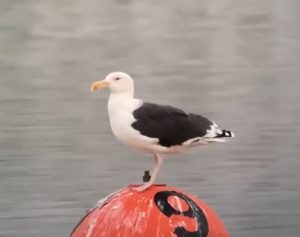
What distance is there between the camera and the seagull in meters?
1.73

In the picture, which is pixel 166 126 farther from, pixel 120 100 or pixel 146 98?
pixel 146 98

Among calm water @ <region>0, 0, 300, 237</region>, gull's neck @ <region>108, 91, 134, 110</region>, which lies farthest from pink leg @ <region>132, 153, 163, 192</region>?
calm water @ <region>0, 0, 300, 237</region>

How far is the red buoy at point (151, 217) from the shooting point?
166cm

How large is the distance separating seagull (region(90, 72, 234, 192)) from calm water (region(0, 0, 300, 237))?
958 millimetres

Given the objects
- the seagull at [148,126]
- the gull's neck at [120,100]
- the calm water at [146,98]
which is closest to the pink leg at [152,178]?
the seagull at [148,126]

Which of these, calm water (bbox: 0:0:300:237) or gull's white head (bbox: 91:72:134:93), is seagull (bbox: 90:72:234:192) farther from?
calm water (bbox: 0:0:300:237)

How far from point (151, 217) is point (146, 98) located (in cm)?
111

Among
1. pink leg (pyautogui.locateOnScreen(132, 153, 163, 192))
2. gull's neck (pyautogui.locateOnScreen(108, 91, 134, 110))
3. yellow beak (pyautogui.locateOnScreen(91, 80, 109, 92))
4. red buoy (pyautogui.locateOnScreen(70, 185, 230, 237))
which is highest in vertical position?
yellow beak (pyautogui.locateOnScreen(91, 80, 109, 92))

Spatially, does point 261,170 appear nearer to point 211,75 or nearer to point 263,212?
point 263,212

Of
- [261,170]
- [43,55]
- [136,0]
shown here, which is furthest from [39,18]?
[261,170]

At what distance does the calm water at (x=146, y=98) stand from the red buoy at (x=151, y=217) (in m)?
0.94

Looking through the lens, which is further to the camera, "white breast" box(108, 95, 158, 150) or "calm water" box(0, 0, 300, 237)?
"calm water" box(0, 0, 300, 237)

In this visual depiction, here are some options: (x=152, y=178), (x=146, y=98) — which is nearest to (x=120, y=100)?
(x=152, y=178)

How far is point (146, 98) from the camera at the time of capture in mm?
2740
